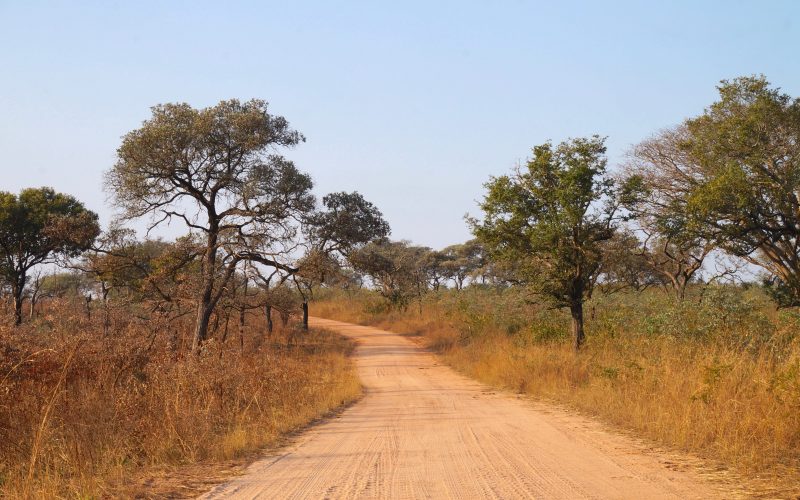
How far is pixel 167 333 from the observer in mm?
12984

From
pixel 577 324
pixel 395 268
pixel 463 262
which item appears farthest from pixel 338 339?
pixel 463 262

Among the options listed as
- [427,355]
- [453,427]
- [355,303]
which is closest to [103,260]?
[427,355]

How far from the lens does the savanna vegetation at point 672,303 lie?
8.66m

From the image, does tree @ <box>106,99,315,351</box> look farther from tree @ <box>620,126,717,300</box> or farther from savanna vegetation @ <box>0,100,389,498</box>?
tree @ <box>620,126,717,300</box>

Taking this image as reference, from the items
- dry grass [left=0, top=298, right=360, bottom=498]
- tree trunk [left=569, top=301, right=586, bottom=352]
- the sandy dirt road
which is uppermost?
tree trunk [left=569, top=301, right=586, bottom=352]

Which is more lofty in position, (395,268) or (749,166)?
(749,166)

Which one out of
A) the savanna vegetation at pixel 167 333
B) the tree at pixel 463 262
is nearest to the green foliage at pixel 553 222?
the savanna vegetation at pixel 167 333

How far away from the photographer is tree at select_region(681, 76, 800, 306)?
1822 cm

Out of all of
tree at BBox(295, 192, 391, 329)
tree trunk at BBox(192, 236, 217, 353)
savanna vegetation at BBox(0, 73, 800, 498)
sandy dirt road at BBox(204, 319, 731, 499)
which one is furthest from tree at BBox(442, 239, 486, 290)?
sandy dirt road at BBox(204, 319, 731, 499)

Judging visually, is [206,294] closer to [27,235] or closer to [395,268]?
[395,268]

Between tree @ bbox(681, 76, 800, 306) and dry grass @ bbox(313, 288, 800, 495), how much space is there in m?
3.25

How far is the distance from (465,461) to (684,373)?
4699 millimetres

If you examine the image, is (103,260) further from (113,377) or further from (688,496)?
(688,496)

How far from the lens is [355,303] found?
189 ft
